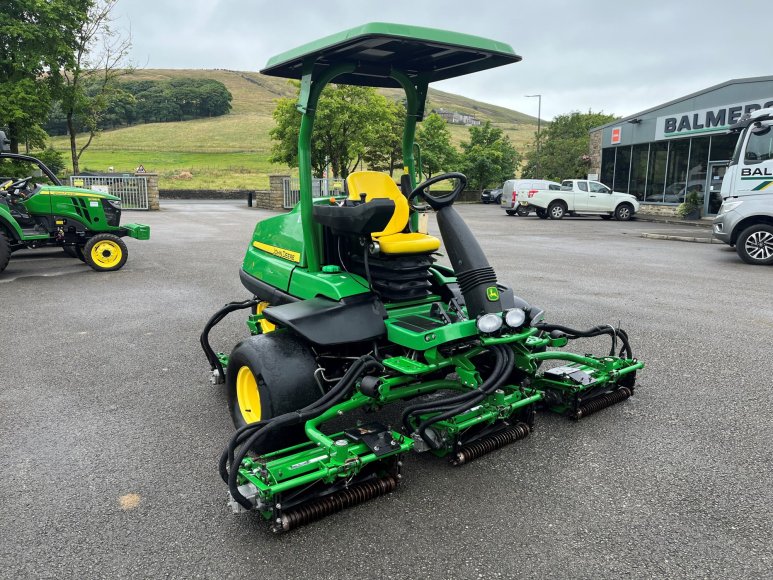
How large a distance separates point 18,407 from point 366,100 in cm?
2428

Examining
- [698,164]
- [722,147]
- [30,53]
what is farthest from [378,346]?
[698,164]

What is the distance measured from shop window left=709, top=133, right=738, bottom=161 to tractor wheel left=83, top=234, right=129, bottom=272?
20.9 metres

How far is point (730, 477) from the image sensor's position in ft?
10.7

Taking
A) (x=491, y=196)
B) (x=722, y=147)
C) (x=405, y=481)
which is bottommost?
(x=405, y=481)

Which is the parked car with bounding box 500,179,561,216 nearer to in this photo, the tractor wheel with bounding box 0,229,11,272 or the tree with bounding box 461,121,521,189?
the tree with bounding box 461,121,521,189

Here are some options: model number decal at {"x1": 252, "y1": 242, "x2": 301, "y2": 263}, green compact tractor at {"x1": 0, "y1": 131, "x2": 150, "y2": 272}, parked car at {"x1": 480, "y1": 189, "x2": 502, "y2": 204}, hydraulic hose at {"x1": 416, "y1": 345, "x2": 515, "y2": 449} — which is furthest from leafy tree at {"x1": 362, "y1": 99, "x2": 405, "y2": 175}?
hydraulic hose at {"x1": 416, "y1": 345, "x2": 515, "y2": 449}

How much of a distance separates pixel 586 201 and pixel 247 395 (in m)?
22.1

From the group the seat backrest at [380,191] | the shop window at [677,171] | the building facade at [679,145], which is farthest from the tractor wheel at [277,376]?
the shop window at [677,171]

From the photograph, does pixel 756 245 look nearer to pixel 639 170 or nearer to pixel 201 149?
pixel 639 170

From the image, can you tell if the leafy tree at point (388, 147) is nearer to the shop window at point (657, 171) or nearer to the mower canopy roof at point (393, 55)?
the shop window at point (657, 171)

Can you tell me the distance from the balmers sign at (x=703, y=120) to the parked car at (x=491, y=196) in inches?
518

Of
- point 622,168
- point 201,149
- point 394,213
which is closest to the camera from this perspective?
point 394,213

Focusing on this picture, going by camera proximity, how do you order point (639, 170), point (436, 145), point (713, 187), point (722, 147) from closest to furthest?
point (722, 147) < point (713, 187) < point (639, 170) < point (436, 145)

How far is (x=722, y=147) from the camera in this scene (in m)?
21.9
